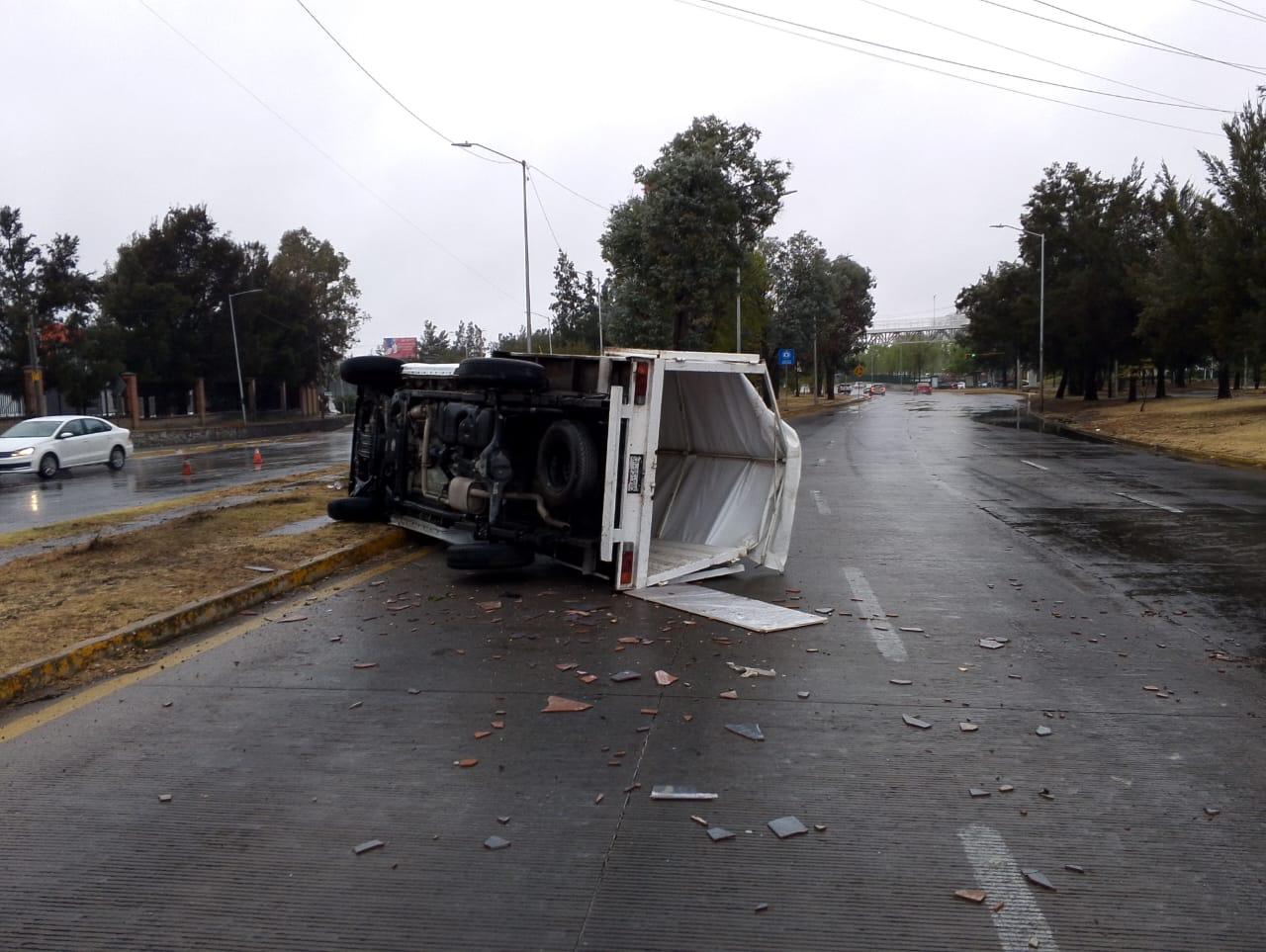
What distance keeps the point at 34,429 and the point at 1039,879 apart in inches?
1092

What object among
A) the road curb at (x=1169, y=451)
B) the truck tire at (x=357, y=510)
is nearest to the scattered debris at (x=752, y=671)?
the truck tire at (x=357, y=510)

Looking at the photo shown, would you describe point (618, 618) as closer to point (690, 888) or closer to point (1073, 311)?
point (690, 888)

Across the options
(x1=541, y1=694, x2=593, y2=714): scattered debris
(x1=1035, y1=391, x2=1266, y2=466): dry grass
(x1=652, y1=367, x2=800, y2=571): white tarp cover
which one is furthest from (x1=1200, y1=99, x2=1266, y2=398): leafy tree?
(x1=541, y1=694, x2=593, y2=714): scattered debris

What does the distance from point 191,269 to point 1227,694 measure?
59875mm

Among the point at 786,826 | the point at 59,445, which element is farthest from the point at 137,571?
the point at 59,445

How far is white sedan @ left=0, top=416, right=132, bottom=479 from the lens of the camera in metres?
25.1

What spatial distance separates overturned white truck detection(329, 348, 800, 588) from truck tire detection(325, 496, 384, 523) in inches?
0.7

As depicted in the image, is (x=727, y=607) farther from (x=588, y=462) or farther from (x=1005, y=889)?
(x=1005, y=889)

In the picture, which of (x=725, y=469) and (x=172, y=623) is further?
(x=725, y=469)

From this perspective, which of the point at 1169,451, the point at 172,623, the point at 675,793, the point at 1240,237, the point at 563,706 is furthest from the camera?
the point at 1240,237

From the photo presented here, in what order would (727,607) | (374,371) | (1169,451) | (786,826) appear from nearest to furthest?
(786,826), (727,607), (374,371), (1169,451)

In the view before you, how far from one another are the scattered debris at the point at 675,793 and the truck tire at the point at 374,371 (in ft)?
28.0

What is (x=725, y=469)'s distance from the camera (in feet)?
38.7

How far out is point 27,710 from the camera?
6.16m
